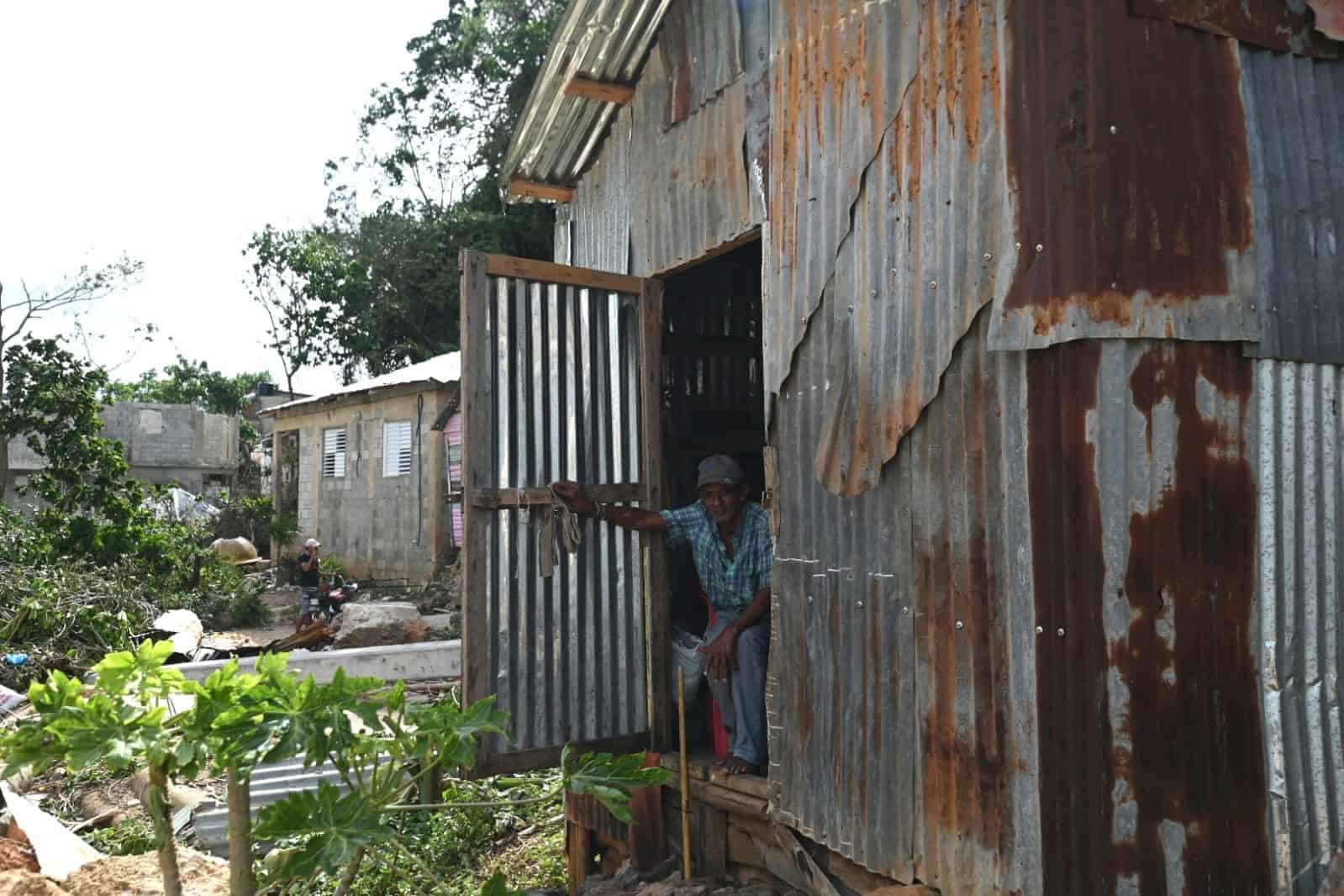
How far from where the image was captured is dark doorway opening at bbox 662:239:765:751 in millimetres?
6449

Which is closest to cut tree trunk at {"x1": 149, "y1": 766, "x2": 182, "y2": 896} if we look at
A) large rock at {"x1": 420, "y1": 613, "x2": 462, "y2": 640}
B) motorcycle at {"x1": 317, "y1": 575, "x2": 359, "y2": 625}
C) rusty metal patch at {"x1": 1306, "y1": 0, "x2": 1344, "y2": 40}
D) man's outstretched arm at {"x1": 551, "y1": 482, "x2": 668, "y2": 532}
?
man's outstretched arm at {"x1": 551, "y1": 482, "x2": 668, "y2": 532}

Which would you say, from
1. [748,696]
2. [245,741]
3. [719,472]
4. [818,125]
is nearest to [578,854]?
[748,696]

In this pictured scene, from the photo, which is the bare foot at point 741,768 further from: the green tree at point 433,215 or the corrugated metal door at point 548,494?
the green tree at point 433,215

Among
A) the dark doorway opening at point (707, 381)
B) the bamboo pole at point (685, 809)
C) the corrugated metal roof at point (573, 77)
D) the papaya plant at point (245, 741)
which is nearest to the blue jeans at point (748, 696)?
the bamboo pole at point (685, 809)

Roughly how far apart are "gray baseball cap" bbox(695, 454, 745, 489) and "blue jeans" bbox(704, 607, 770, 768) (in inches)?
28.7

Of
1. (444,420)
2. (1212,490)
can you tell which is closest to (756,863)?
(1212,490)

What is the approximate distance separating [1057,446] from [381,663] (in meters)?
9.03

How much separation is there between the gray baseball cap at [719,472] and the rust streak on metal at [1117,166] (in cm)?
218

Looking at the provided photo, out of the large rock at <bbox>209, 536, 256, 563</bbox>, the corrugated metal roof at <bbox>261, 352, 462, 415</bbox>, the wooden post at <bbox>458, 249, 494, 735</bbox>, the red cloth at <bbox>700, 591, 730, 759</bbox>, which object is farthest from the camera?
the large rock at <bbox>209, 536, 256, 563</bbox>

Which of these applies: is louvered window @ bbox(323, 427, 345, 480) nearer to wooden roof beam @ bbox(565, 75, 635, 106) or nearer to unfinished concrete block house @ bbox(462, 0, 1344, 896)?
wooden roof beam @ bbox(565, 75, 635, 106)

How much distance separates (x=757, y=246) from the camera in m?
6.46

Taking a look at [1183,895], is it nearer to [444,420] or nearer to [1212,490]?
[1212,490]

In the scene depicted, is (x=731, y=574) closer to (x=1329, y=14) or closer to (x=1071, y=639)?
(x=1071, y=639)

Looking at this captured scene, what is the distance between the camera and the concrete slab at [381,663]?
10242 millimetres
